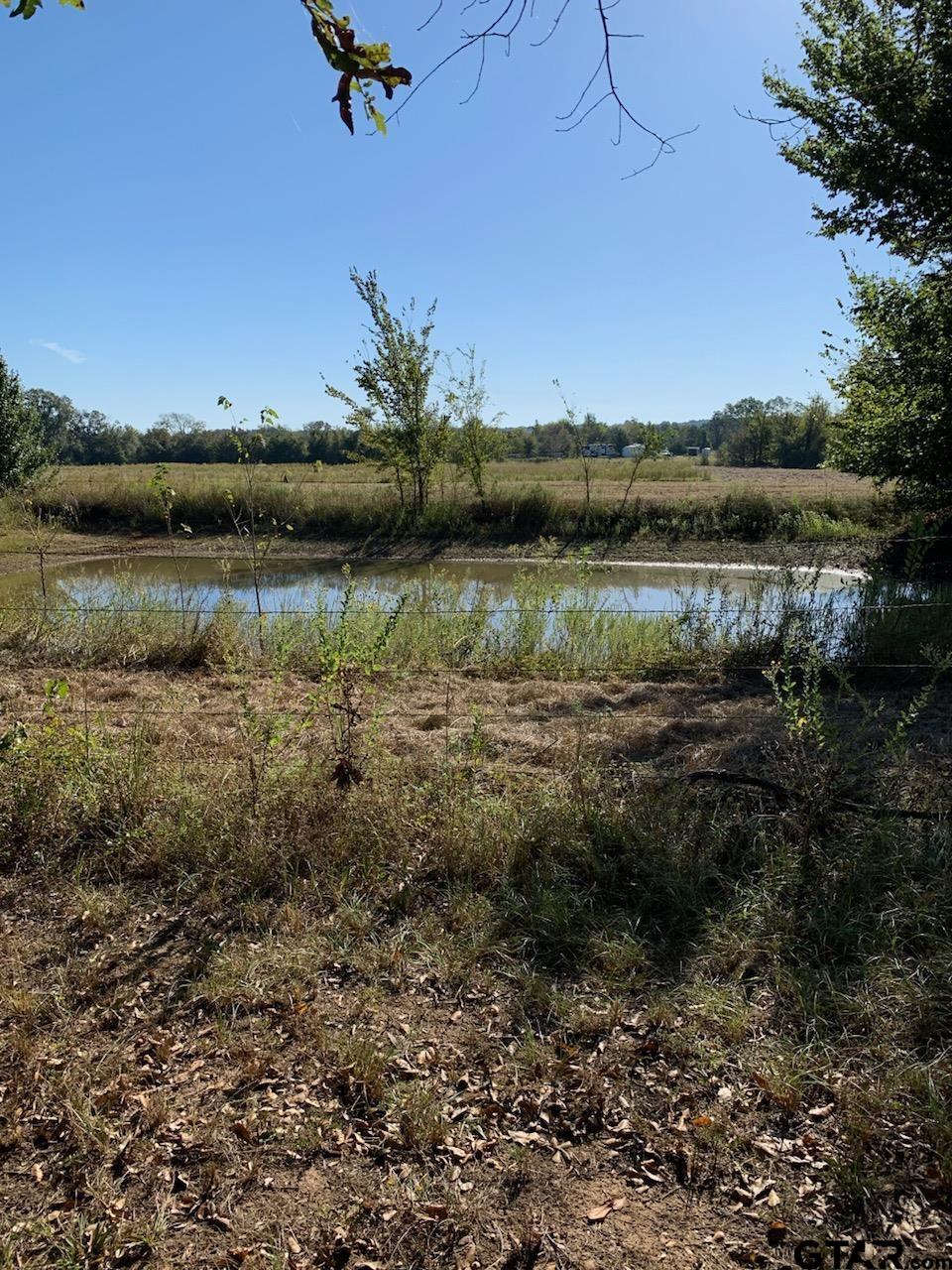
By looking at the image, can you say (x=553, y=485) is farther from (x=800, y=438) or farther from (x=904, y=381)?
(x=800, y=438)

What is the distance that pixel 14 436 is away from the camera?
2134 centimetres

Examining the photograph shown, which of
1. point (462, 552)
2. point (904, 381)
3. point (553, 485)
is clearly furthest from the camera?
point (553, 485)

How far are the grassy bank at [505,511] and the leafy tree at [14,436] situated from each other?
110 centimetres

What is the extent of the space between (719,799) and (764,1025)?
144 cm

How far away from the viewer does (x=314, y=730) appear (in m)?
5.19

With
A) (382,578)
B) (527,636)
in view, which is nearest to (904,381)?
(527,636)

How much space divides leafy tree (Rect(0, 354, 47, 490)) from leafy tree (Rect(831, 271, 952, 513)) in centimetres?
2085

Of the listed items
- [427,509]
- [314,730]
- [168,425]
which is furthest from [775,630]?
[168,425]

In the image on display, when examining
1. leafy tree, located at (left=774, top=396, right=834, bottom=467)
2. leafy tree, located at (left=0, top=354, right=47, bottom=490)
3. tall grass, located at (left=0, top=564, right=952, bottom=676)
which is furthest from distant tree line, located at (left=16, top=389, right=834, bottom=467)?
tall grass, located at (left=0, top=564, right=952, bottom=676)

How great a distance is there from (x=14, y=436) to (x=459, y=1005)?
23511 mm

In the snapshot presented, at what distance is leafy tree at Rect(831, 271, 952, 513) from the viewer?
1085 cm

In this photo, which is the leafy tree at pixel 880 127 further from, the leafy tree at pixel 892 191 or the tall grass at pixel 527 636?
the tall grass at pixel 527 636

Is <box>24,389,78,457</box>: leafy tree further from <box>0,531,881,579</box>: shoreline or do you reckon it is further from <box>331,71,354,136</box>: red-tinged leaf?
<box>331,71,354,136</box>: red-tinged leaf

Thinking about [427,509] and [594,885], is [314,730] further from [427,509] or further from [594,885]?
[427,509]
